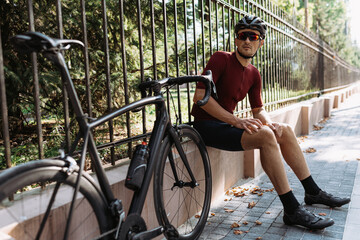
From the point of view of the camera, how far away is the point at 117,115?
1.98 metres

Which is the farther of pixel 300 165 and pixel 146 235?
pixel 300 165

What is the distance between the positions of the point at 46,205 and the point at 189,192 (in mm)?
1797

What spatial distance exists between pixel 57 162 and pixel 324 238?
7.70ft

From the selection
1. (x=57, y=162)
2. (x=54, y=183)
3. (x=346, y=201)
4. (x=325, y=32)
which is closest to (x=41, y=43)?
(x=57, y=162)

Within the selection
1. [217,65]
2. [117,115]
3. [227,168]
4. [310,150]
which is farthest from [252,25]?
[310,150]

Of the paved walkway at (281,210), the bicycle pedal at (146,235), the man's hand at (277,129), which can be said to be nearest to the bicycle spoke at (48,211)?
the bicycle pedal at (146,235)

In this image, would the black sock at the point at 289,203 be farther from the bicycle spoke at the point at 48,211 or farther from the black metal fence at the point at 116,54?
the bicycle spoke at the point at 48,211

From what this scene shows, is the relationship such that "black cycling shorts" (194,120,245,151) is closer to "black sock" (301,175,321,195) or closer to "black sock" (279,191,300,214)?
"black sock" (279,191,300,214)

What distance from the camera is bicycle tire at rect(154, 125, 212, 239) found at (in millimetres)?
2957

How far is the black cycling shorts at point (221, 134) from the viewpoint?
332cm

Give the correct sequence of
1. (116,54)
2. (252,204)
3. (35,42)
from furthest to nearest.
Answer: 1. (116,54)
2. (252,204)
3. (35,42)

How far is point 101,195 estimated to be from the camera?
187 centimetres

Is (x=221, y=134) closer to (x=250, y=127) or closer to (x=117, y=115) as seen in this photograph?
(x=250, y=127)

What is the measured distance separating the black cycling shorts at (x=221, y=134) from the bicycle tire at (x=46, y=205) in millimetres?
1720
